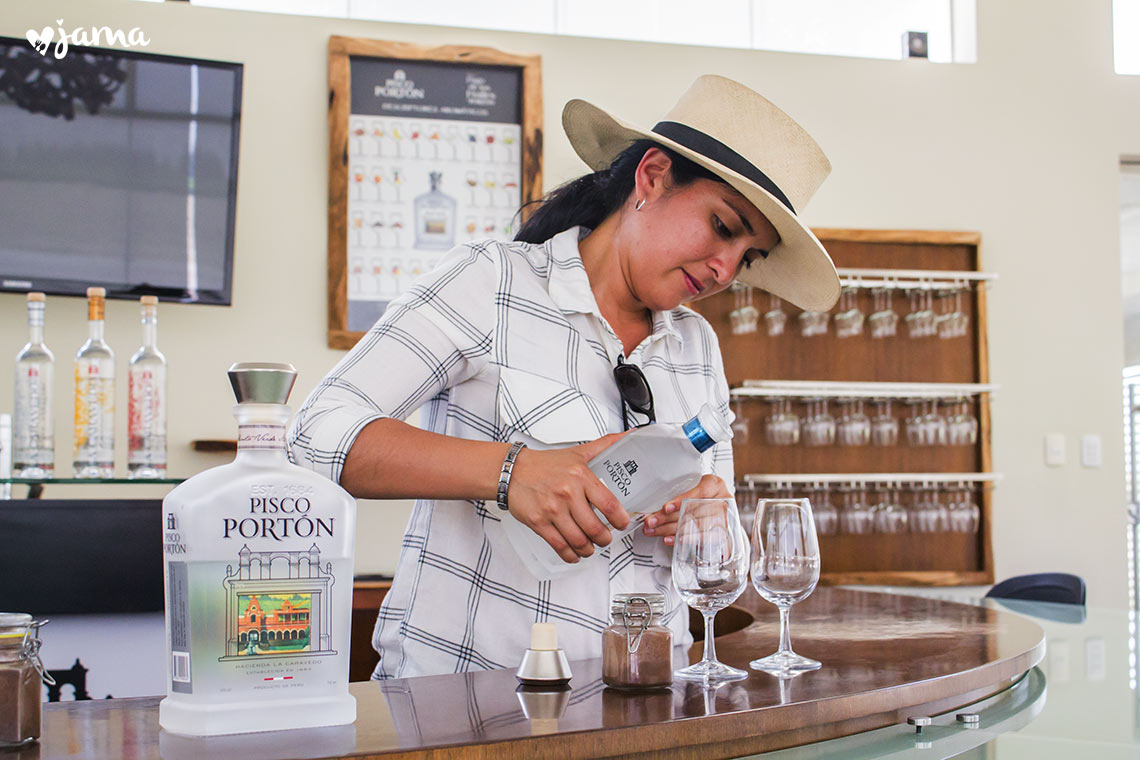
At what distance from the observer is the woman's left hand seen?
1.33m

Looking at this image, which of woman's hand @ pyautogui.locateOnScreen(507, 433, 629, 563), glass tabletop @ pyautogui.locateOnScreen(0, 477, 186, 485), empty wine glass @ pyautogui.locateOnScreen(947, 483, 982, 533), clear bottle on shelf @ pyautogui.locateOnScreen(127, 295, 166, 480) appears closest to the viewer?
woman's hand @ pyautogui.locateOnScreen(507, 433, 629, 563)

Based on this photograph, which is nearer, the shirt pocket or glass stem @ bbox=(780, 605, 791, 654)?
glass stem @ bbox=(780, 605, 791, 654)

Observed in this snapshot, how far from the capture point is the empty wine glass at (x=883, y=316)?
3492 millimetres

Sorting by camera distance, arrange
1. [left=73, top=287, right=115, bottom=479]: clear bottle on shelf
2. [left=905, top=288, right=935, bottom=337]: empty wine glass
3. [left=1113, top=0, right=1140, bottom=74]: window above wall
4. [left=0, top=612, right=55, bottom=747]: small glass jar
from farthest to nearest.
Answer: [left=1113, top=0, right=1140, bottom=74]: window above wall < [left=905, top=288, right=935, bottom=337]: empty wine glass < [left=73, top=287, right=115, bottom=479]: clear bottle on shelf < [left=0, top=612, right=55, bottom=747]: small glass jar

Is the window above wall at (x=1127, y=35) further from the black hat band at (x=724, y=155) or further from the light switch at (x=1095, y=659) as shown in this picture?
the black hat band at (x=724, y=155)

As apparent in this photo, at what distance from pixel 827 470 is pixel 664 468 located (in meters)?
2.49

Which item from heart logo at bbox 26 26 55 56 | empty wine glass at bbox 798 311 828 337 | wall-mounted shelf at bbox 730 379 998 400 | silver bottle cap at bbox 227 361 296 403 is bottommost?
silver bottle cap at bbox 227 361 296 403

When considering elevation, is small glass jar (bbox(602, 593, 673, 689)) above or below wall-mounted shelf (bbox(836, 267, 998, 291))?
below

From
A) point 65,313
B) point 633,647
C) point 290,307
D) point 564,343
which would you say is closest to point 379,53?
point 290,307

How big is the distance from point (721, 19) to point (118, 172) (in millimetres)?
1999

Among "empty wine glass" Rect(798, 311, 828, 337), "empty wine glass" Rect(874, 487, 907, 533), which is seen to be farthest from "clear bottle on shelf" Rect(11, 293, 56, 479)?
"empty wine glass" Rect(874, 487, 907, 533)

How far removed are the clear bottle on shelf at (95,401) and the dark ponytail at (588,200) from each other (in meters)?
1.06

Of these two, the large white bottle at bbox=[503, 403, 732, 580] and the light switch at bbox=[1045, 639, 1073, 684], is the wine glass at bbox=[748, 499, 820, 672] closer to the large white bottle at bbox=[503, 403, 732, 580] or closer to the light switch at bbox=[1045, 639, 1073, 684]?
the large white bottle at bbox=[503, 403, 732, 580]

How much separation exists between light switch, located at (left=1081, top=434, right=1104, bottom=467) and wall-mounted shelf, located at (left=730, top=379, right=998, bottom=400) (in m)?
0.42
